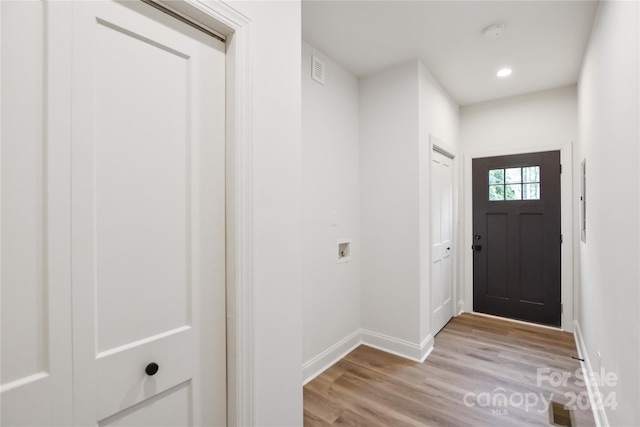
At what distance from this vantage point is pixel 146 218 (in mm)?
964

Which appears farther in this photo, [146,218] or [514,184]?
[514,184]

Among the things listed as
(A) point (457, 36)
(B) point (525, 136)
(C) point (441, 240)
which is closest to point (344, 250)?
(C) point (441, 240)

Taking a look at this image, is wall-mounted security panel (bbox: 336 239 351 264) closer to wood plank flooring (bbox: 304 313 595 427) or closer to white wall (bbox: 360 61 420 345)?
white wall (bbox: 360 61 420 345)

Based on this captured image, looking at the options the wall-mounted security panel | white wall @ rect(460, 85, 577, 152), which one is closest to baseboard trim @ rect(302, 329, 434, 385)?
the wall-mounted security panel

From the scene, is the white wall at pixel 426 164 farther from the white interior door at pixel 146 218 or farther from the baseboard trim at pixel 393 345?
the white interior door at pixel 146 218

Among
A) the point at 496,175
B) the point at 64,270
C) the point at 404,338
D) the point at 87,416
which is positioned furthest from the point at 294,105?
the point at 496,175

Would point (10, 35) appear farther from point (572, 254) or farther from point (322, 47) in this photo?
point (572, 254)

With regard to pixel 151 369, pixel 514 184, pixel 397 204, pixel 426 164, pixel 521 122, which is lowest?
pixel 151 369

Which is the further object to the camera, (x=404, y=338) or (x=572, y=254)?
(x=572, y=254)

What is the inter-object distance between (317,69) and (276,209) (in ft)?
5.66

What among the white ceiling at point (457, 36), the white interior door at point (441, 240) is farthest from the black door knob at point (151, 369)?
the white interior door at point (441, 240)

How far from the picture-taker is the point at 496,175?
3754mm

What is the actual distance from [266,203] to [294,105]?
50 cm

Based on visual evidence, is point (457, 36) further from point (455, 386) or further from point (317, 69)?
point (455, 386)
